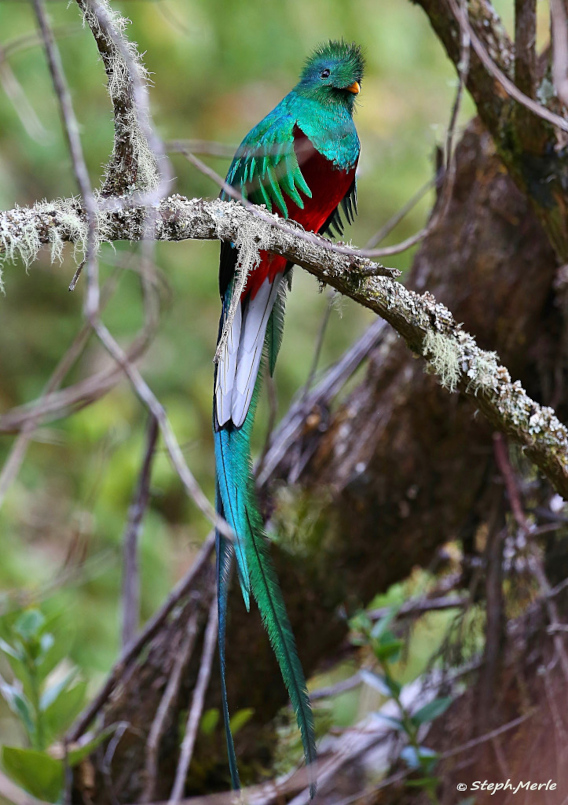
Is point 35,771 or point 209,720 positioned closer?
point 35,771

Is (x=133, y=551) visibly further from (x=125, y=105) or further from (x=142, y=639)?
(x=125, y=105)

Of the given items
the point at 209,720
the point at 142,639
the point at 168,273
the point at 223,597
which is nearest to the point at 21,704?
the point at 142,639

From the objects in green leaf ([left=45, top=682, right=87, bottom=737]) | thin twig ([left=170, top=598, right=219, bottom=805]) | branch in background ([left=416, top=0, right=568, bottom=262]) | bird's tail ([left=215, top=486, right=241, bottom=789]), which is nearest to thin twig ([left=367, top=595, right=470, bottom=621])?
thin twig ([left=170, top=598, right=219, bottom=805])

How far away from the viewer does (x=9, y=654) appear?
168 centimetres

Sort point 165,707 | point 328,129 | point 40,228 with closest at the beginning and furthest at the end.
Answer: point 40,228 < point 328,129 < point 165,707

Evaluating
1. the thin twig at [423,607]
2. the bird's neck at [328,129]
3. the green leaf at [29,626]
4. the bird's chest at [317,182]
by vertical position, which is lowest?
the thin twig at [423,607]

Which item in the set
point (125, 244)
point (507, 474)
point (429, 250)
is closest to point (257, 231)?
point (429, 250)

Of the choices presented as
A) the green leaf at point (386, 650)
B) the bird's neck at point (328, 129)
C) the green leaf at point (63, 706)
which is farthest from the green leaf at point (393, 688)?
the bird's neck at point (328, 129)

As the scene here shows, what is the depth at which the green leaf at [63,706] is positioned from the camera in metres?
1.70

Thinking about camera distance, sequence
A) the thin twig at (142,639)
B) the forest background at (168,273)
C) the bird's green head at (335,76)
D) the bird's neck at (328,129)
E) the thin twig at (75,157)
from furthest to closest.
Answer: the forest background at (168,273) < the thin twig at (142,639) < the bird's green head at (335,76) < the bird's neck at (328,129) < the thin twig at (75,157)

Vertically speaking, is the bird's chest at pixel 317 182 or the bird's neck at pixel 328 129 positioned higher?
the bird's neck at pixel 328 129

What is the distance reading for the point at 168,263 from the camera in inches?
138

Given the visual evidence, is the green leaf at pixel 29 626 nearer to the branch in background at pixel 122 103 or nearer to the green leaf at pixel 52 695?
the green leaf at pixel 52 695

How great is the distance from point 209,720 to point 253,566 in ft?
2.60
